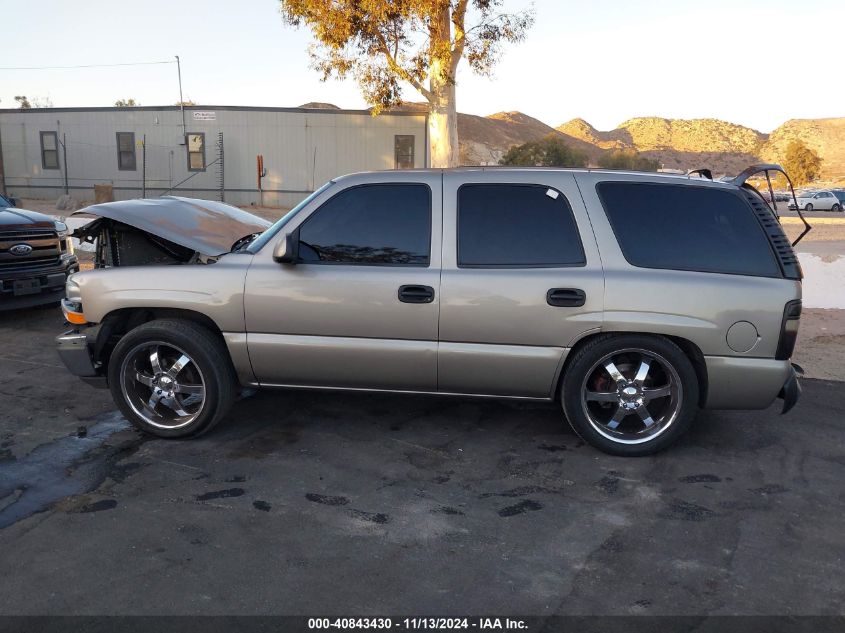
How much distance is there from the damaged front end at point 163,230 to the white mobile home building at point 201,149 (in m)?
20.7

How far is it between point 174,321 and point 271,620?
2.55m

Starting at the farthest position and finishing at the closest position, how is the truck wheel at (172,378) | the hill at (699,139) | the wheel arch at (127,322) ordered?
the hill at (699,139), the wheel arch at (127,322), the truck wheel at (172,378)

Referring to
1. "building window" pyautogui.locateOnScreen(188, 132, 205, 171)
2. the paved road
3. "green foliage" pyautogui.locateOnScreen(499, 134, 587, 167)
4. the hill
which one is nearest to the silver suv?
the paved road

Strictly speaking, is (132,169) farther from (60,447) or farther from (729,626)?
(729,626)

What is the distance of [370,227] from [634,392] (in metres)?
2.03

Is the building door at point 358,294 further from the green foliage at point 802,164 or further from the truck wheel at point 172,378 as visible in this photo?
the green foliage at point 802,164

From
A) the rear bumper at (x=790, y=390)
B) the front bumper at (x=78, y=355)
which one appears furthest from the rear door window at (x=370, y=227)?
the rear bumper at (x=790, y=390)

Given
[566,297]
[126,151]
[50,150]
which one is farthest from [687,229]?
[50,150]

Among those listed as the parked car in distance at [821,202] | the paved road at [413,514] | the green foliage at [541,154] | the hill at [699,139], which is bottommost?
the paved road at [413,514]

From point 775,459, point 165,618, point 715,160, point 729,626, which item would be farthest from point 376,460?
point 715,160

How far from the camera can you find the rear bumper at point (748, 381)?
4.38m

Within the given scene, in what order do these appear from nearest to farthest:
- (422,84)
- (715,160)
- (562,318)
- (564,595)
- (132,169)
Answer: (564,595) → (562,318) → (422,84) → (132,169) → (715,160)

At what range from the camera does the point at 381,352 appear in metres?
4.60

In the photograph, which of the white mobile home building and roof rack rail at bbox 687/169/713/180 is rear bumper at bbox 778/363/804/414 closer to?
roof rack rail at bbox 687/169/713/180
